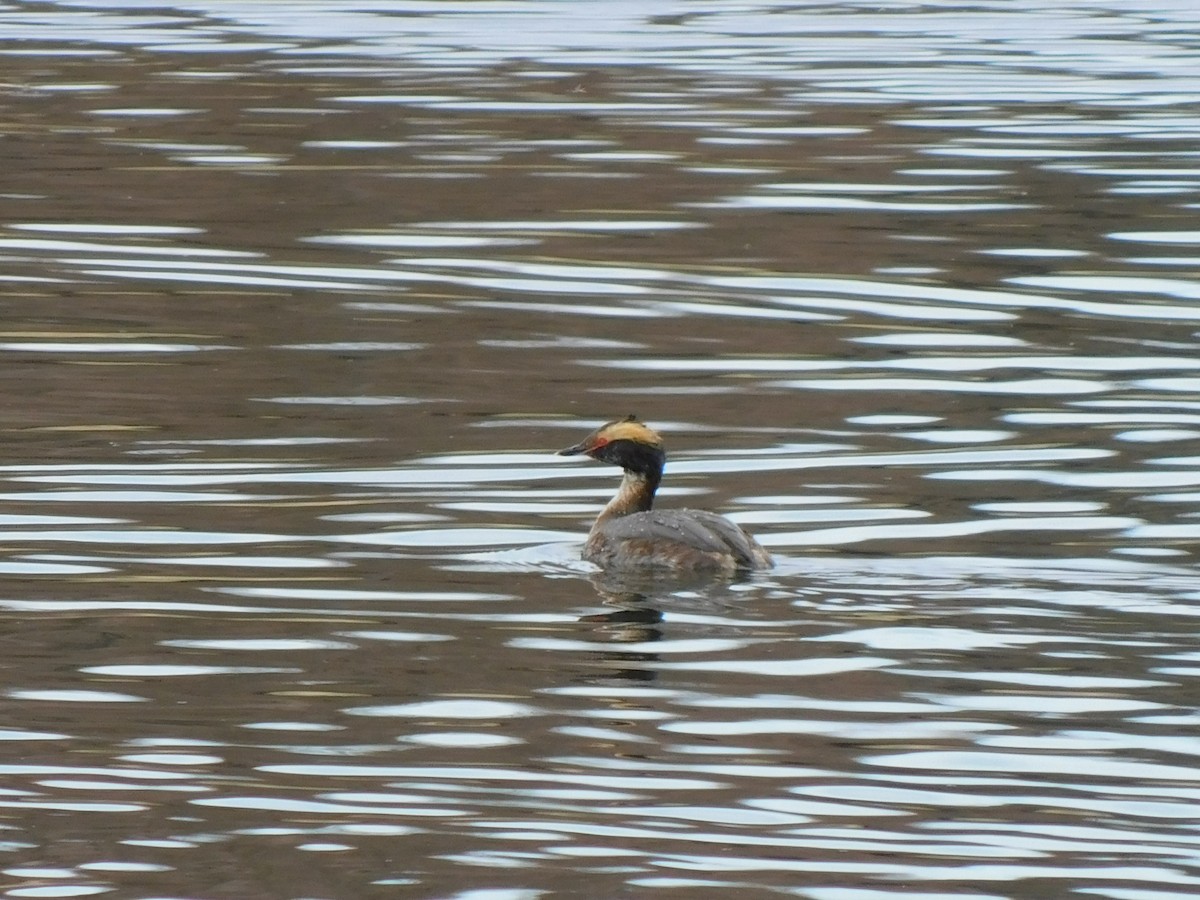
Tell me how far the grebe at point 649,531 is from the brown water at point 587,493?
13cm

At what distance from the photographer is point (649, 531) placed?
35.7ft

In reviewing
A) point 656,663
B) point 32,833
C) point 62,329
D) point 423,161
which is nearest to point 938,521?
point 656,663

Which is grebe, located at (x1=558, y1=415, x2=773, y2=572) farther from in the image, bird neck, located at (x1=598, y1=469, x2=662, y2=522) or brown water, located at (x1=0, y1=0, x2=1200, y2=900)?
brown water, located at (x1=0, y1=0, x2=1200, y2=900)

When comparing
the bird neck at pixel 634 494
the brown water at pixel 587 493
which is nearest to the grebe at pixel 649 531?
the bird neck at pixel 634 494

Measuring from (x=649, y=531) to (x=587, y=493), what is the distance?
5.98 ft

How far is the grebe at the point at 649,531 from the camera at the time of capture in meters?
10.5

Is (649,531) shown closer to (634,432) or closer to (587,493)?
(634,432)

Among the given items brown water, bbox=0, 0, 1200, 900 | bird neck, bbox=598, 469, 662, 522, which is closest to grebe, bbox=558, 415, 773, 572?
bird neck, bbox=598, 469, 662, 522

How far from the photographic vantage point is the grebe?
10.5 meters

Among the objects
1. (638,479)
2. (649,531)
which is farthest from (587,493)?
(649,531)

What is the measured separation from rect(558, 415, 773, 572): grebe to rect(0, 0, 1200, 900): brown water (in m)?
0.13

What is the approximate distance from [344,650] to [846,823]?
8.00ft

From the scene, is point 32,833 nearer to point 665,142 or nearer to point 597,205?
point 597,205

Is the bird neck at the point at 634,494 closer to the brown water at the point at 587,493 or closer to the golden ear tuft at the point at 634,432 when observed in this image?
the golden ear tuft at the point at 634,432
